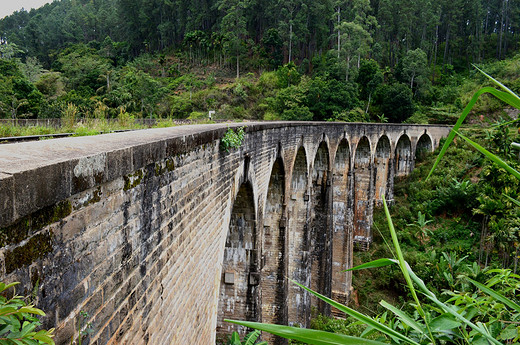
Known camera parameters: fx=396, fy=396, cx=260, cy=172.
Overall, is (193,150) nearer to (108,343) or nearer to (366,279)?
(108,343)

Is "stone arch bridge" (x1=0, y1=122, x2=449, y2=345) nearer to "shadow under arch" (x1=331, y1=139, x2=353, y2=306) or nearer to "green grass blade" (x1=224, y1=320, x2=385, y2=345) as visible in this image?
"green grass blade" (x1=224, y1=320, x2=385, y2=345)

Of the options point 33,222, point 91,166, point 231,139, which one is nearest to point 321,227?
point 231,139

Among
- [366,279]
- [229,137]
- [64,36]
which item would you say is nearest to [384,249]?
[366,279]

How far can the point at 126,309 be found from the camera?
2.74 metres

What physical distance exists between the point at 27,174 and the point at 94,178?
632 mm

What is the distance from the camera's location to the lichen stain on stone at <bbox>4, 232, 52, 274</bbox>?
60.9 inches

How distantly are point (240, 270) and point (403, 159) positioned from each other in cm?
2246

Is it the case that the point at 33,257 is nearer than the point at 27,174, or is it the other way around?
the point at 27,174

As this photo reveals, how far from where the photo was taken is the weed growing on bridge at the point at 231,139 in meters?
5.44

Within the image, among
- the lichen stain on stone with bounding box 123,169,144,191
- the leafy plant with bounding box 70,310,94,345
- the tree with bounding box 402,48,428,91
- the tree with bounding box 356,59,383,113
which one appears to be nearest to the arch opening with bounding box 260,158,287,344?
the lichen stain on stone with bounding box 123,169,144,191

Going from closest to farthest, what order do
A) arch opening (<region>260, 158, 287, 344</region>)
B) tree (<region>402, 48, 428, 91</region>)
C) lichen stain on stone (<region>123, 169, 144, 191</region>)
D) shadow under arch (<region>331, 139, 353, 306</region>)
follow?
lichen stain on stone (<region>123, 169, 144, 191</region>)
arch opening (<region>260, 158, 287, 344</region>)
shadow under arch (<region>331, 139, 353, 306</region>)
tree (<region>402, 48, 428, 91</region>)

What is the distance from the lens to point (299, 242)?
13.7 metres

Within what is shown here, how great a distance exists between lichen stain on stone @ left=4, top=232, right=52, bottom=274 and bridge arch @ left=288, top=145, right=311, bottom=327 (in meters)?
11.3

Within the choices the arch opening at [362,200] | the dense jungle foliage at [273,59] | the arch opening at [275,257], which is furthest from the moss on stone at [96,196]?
the arch opening at [362,200]
